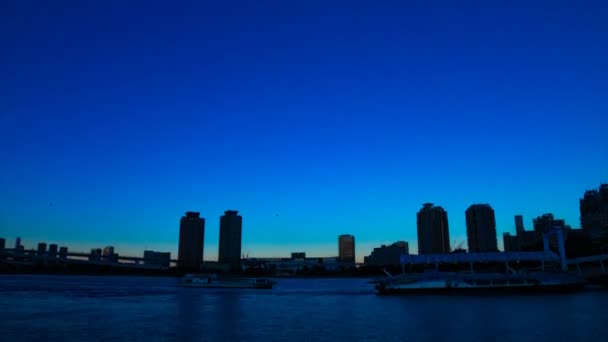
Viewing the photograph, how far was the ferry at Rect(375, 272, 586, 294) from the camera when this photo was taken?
9919cm

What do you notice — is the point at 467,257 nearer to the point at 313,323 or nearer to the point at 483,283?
the point at 483,283

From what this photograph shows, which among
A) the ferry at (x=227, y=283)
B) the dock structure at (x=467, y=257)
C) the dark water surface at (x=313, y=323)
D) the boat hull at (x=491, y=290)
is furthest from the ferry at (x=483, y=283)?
the ferry at (x=227, y=283)

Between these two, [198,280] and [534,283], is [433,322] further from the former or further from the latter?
[198,280]

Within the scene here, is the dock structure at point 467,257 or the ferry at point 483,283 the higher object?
the dock structure at point 467,257

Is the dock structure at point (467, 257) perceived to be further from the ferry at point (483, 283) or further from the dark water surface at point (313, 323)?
Answer: the dark water surface at point (313, 323)

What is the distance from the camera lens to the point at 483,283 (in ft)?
328

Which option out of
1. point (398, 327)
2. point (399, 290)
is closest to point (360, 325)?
point (398, 327)

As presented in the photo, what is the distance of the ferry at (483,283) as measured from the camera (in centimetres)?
9919

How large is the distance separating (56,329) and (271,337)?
21437 mm

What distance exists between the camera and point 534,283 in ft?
327

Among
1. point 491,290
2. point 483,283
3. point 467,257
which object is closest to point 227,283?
point 467,257

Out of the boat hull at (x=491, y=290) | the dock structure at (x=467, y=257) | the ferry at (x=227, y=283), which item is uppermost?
the dock structure at (x=467, y=257)

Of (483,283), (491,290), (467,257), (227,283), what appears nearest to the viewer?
(483,283)

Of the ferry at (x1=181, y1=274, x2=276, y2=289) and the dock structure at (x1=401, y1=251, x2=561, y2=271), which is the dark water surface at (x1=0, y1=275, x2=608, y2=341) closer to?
the dock structure at (x1=401, y1=251, x2=561, y2=271)
